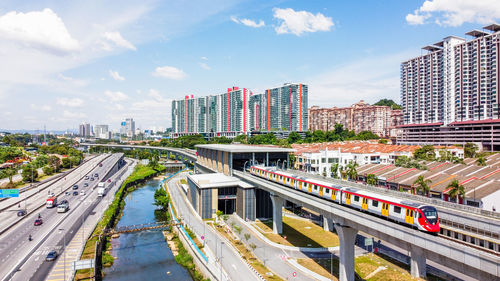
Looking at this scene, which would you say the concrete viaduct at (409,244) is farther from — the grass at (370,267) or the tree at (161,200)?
the tree at (161,200)

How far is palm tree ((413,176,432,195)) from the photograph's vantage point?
2119 inches

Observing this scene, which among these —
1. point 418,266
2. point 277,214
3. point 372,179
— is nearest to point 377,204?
point 418,266

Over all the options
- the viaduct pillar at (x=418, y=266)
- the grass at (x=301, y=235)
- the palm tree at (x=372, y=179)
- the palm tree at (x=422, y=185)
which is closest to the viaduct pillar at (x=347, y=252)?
the viaduct pillar at (x=418, y=266)

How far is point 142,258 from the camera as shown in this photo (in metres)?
44.0

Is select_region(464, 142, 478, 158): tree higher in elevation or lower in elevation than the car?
higher

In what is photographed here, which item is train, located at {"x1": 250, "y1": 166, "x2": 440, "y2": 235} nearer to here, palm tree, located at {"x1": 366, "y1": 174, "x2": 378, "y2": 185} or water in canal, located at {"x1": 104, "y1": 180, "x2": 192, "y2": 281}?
water in canal, located at {"x1": 104, "y1": 180, "x2": 192, "y2": 281}

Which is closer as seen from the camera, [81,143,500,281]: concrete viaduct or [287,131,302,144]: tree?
[81,143,500,281]: concrete viaduct

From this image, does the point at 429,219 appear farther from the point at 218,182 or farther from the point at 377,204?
the point at 218,182

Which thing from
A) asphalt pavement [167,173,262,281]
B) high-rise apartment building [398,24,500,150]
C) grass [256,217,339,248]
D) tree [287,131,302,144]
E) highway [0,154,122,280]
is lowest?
asphalt pavement [167,173,262,281]

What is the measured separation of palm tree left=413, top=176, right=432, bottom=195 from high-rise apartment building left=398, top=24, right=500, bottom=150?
74700 mm

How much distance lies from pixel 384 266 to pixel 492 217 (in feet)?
46.7

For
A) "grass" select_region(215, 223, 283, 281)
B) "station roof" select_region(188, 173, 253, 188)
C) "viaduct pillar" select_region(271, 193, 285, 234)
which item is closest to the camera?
"grass" select_region(215, 223, 283, 281)

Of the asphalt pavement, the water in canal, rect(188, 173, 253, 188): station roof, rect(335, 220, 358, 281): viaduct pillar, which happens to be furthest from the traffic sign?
rect(335, 220, 358, 281): viaduct pillar

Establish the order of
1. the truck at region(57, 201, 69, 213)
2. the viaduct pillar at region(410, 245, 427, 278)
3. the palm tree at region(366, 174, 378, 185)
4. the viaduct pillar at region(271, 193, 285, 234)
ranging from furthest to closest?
the palm tree at region(366, 174, 378, 185) < the truck at region(57, 201, 69, 213) < the viaduct pillar at region(271, 193, 285, 234) < the viaduct pillar at region(410, 245, 427, 278)
